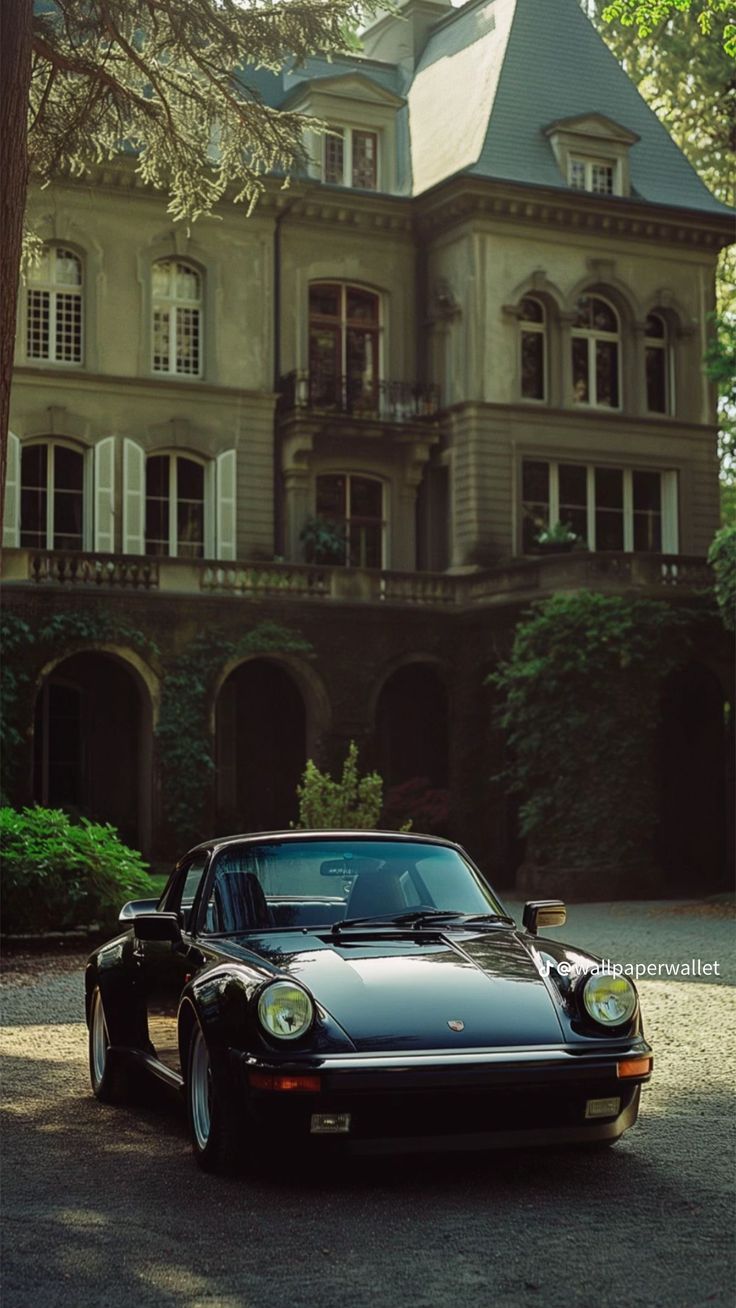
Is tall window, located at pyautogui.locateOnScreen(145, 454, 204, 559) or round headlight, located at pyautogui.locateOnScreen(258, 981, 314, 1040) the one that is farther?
tall window, located at pyautogui.locateOnScreen(145, 454, 204, 559)

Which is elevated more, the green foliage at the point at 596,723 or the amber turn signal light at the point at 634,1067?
the green foliage at the point at 596,723

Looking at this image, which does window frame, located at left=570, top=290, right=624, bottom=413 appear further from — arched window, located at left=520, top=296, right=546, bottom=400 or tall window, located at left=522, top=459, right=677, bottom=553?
tall window, located at left=522, top=459, right=677, bottom=553

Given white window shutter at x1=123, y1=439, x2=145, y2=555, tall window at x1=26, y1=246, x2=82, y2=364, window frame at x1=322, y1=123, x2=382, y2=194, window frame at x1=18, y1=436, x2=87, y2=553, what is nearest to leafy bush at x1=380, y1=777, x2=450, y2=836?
white window shutter at x1=123, y1=439, x2=145, y2=555

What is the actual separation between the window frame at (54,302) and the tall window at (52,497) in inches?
60.8

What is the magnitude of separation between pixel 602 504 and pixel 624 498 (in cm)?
54

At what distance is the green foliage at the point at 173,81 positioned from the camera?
1423cm

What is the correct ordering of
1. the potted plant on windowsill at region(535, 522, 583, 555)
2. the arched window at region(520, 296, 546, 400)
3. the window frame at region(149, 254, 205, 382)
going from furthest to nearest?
the arched window at region(520, 296, 546, 400) < the window frame at region(149, 254, 205, 382) < the potted plant on windowsill at region(535, 522, 583, 555)

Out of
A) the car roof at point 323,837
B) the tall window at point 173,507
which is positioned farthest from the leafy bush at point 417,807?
the car roof at point 323,837

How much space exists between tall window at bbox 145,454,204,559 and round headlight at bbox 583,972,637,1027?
85.1ft

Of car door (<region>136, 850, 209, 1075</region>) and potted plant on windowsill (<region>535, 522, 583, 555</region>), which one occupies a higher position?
potted plant on windowsill (<region>535, 522, 583, 555</region>)

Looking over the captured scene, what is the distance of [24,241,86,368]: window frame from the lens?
3189cm

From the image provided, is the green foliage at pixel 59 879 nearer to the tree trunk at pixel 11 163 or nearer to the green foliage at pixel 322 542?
the tree trunk at pixel 11 163

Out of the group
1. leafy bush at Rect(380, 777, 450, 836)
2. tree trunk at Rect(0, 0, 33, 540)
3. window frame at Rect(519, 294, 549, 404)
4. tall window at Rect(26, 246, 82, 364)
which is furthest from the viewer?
window frame at Rect(519, 294, 549, 404)

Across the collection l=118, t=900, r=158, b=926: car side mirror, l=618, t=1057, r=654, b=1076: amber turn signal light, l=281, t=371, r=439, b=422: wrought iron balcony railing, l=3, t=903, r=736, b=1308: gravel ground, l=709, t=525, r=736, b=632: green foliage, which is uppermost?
l=281, t=371, r=439, b=422: wrought iron balcony railing
